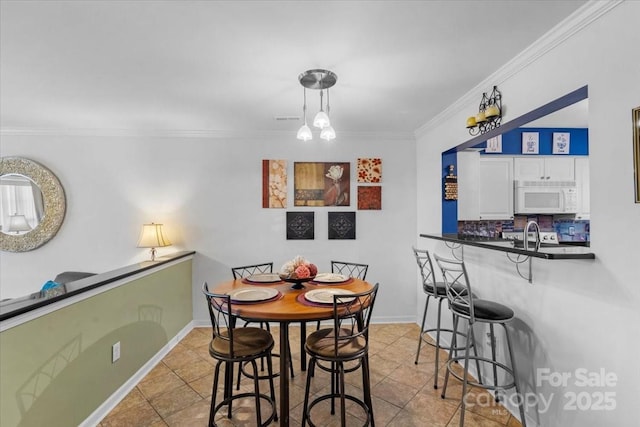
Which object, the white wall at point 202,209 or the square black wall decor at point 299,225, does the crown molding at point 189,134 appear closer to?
the white wall at point 202,209

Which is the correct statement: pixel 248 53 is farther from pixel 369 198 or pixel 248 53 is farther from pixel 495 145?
pixel 495 145

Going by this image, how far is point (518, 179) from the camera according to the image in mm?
Answer: 3748

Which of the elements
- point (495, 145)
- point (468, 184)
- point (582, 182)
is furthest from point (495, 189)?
point (582, 182)

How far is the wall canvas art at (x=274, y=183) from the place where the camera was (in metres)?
3.76

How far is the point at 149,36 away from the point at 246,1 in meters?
0.72

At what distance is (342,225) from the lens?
381 cm

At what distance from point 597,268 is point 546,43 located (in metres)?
1.32

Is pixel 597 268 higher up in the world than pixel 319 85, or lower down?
lower down

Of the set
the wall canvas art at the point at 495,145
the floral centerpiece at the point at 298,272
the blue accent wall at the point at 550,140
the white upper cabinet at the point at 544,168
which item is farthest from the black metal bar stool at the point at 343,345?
the blue accent wall at the point at 550,140

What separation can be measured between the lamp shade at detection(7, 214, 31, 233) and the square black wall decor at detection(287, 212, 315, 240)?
3099mm

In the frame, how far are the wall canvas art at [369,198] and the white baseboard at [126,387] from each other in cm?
264

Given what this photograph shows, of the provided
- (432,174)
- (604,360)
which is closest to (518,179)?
(432,174)

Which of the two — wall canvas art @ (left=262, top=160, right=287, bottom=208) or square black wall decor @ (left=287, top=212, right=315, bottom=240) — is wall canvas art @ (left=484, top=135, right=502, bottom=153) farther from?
wall canvas art @ (left=262, top=160, right=287, bottom=208)

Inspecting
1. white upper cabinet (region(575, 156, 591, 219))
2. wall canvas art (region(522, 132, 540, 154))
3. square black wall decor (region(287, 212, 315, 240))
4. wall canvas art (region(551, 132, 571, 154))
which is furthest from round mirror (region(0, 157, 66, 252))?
white upper cabinet (region(575, 156, 591, 219))
